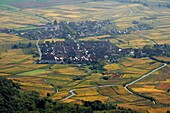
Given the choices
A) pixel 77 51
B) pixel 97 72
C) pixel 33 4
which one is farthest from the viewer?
pixel 33 4

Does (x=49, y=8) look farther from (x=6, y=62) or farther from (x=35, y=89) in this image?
(x=35, y=89)

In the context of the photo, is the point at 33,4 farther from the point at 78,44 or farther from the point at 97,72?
the point at 97,72

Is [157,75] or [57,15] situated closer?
[157,75]

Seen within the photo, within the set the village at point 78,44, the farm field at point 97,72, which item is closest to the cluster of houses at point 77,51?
the village at point 78,44

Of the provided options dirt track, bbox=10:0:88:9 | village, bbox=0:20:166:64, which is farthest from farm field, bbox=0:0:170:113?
dirt track, bbox=10:0:88:9

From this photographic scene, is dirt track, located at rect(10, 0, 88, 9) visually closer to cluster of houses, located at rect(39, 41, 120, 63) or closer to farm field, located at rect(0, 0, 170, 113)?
farm field, located at rect(0, 0, 170, 113)

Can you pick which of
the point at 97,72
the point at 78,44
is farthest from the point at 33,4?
the point at 97,72

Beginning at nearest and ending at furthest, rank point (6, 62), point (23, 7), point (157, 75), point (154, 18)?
1. point (157, 75)
2. point (6, 62)
3. point (154, 18)
4. point (23, 7)

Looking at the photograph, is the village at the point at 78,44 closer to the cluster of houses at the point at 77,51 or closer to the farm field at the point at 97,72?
the cluster of houses at the point at 77,51

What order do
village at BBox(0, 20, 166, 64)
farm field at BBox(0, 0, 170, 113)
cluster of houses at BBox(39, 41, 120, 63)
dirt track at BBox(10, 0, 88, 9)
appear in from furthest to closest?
dirt track at BBox(10, 0, 88, 9), village at BBox(0, 20, 166, 64), cluster of houses at BBox(39, 41, 120, 63), farm field at BBox(0, 0, 170, 113)

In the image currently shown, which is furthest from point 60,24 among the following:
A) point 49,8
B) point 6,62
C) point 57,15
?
point 6,62

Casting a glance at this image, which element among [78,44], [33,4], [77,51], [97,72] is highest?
[33,4]
